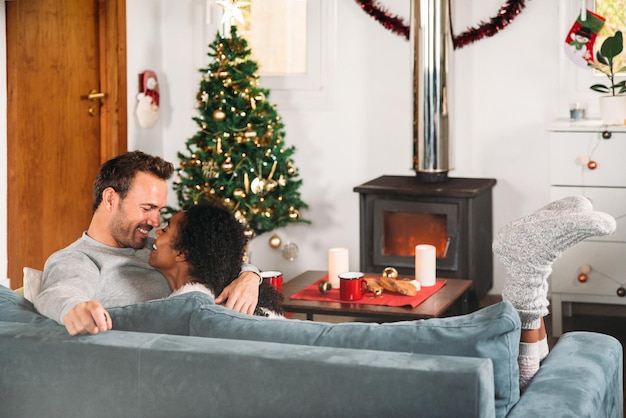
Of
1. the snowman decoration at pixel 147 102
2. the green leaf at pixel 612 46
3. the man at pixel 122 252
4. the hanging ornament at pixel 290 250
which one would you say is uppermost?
the green leaf at pixel 612 46

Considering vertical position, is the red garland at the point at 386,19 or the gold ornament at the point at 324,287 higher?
the red garland at the point at 386,19

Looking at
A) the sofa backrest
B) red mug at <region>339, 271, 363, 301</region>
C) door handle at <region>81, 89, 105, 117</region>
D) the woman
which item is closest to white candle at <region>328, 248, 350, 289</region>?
red mug at <region>339, 271, 363, 301</region>

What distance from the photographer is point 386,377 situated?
1.94m

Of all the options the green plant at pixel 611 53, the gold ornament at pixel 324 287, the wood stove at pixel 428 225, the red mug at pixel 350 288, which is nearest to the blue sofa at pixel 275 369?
the red mug at pixel 350 288

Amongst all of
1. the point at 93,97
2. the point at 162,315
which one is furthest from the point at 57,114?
the point at 162,315

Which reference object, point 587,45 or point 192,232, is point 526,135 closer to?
point 587,45

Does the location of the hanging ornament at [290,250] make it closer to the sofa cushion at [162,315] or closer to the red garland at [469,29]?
the red garland at [469,29]

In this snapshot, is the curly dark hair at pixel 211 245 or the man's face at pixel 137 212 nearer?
the curly dark hair at pixel 211 245

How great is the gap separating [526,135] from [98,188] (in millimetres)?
3088

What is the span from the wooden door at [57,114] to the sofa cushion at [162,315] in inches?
115

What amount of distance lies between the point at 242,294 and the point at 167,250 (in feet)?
1.04

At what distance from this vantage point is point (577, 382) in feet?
7.30

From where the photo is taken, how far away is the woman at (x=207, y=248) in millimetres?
2768

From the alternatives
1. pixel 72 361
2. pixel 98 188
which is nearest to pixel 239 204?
pixel 98 188
